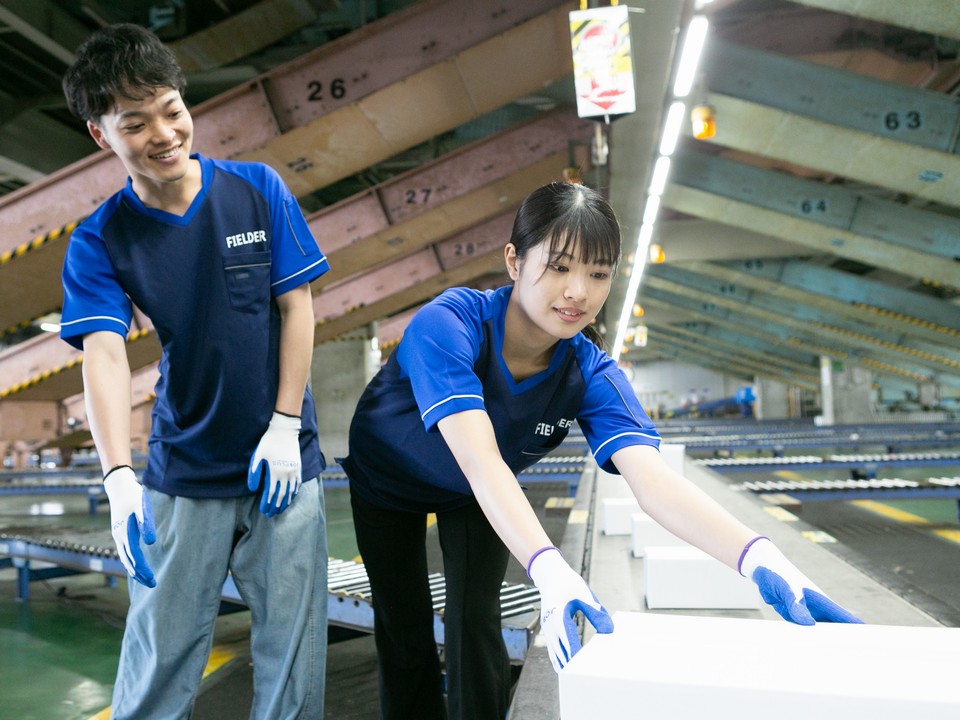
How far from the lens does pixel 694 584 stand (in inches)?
109

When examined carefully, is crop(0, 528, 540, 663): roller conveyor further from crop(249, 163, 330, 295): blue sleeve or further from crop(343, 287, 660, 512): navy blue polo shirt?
crop(249, 163, 330, 295): blue sleeve

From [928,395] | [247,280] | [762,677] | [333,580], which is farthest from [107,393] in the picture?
[928,395]

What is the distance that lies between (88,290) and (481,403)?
2.97 feet

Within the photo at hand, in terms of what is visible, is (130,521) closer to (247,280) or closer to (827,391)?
(247,280)

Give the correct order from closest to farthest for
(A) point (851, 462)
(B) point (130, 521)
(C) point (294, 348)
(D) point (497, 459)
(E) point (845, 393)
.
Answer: (D) point (497, 459) → (B) point (130, 521) → (C) point (294, 348) → (A) point (851, 462) → (E) point (845, 393)

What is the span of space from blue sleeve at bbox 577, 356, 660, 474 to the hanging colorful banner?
145 inches

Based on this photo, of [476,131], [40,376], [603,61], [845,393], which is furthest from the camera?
[845,393]

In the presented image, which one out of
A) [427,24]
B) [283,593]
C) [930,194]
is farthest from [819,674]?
[930,194]

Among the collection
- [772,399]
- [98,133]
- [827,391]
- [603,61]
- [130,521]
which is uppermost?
[603,61]

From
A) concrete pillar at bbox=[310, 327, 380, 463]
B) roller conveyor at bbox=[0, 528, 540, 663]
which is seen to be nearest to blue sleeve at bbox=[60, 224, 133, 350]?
roller conveyor at bbox=[0, 528, 540, 663]

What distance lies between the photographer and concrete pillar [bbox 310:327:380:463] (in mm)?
13359

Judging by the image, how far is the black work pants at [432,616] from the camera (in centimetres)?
186

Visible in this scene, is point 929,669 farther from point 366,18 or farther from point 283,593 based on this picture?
point 366,18

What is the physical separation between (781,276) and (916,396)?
64.8 feet
